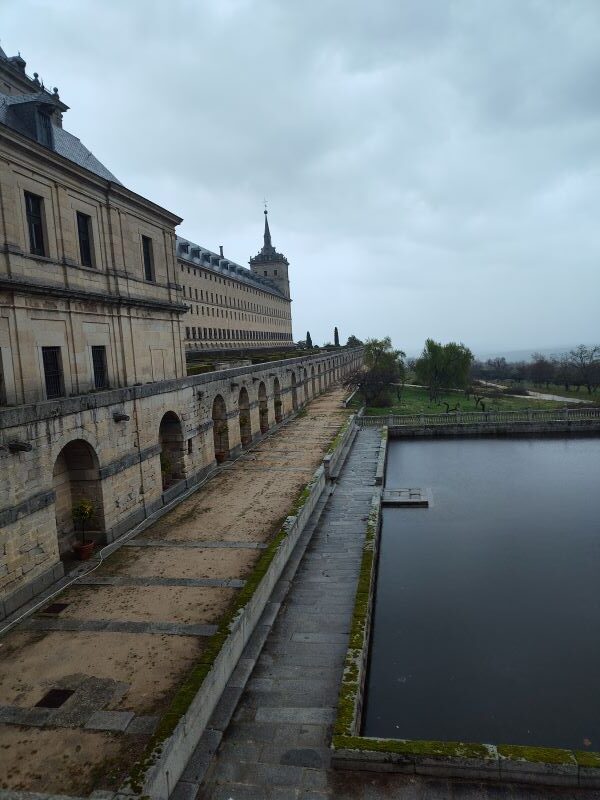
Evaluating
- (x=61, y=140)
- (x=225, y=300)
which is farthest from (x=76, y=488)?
(x=225, y=300)

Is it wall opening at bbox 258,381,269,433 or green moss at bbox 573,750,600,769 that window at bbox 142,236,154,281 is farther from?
green moss at bbox 573,750,600,769

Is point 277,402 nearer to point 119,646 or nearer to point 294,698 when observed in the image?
point 119,646

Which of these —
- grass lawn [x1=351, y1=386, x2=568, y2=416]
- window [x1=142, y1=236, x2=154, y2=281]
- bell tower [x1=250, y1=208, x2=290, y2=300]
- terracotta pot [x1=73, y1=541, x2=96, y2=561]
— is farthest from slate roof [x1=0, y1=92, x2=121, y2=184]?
bell tower [x1=250, y1=208, x2=290, y2=300]

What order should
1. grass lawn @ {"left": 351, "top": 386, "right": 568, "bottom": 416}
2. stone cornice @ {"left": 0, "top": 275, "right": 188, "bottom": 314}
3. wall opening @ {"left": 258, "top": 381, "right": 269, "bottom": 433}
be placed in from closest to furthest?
1. stone cornice @ {"left": 0, "top": 275, "right": 188, "bottom": 314}
2. wall opening @ {"left": 258, "top": 381, "right": 269, "bottom": 433}
3. grass lawn @ {"left": 351, "top": 386, "right": 568, "bottom": 416}

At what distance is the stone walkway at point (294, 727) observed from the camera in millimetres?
7516

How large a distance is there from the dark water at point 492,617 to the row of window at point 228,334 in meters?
40.9

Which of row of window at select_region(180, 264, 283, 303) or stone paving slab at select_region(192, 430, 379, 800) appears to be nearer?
stone paving slab at select_region(192, 430, 379, 800)

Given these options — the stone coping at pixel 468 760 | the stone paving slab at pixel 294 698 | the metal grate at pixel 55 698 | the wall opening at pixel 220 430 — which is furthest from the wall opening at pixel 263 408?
the stone coping at pixel 468 760

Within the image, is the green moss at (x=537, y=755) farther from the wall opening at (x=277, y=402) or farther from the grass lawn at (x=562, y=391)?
the grass lawn at (x=562, y=391)

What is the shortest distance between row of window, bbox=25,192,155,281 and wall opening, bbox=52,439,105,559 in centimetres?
619

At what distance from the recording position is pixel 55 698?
9.01 meters

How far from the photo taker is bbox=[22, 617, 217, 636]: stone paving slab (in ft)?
35.9

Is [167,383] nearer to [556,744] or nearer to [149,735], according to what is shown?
[149,735]

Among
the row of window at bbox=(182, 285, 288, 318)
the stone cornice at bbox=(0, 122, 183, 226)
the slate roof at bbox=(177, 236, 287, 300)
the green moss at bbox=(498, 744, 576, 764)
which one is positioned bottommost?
Answer: the green moss at bbox=(498, 744, 576, 764)
